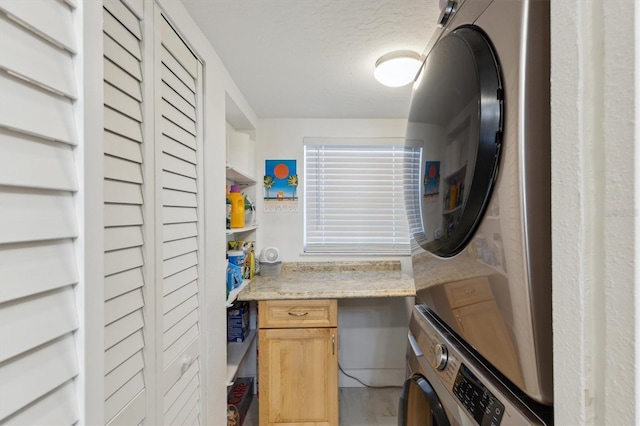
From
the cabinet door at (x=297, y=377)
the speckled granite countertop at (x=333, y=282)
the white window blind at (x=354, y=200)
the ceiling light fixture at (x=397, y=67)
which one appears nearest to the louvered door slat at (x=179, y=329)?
the speckled granite countertop at (x=333, y=282)

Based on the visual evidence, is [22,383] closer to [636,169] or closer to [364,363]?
[636,169]

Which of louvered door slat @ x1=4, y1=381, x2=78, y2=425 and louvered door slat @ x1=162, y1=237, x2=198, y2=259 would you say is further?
louvered door slat @ x1=162, y1=237, x2=198, y2=259

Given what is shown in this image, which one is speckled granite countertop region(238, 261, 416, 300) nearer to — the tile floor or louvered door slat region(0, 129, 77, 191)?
the tile floor

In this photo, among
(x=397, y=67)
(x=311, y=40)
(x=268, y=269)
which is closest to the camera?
(x=311, y=40)

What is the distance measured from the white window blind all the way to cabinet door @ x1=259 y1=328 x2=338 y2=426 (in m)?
0.78

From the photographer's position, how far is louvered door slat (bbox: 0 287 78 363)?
305 millimetres

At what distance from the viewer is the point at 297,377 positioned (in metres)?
1.67

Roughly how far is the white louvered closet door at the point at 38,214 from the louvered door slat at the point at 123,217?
36 centimetres

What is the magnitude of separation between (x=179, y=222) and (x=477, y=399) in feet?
3.23

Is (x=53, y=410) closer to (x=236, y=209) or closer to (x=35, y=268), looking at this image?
(x=35, y=268)

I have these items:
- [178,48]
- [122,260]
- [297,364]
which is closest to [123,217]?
[122,260]

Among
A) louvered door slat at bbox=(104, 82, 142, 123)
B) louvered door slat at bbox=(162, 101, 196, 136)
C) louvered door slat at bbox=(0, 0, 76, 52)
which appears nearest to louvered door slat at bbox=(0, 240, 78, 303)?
louvered door slat at bbox=(0, 0, 76, 52)

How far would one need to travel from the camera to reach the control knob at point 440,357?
703 mm

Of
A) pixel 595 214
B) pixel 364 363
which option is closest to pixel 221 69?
pixel 595 214
